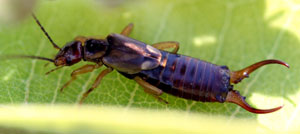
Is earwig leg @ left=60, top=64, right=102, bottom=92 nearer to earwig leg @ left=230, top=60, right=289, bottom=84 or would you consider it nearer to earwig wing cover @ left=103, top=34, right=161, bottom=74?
earwig wing cover @ left=103, top=34, right=161, bottom=74

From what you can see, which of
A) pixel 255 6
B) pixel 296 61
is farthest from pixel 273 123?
pixel 255 6

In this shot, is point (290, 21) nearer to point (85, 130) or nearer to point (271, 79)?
point (271, 79)

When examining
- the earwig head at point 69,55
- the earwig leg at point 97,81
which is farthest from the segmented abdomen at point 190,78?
the earwig head at point 69,55

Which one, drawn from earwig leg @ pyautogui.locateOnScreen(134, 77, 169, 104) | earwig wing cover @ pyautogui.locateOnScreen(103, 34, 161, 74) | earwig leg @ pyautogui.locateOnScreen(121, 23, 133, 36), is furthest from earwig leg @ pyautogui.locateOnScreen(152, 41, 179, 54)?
earwig leg @ pyautogui.locateOnScreen(134, 77, 169, 104)

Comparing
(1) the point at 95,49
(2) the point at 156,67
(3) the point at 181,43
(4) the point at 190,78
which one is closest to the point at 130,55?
(2) the point at 156,67

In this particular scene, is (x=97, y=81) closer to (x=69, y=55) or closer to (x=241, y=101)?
(x=69, y=55)

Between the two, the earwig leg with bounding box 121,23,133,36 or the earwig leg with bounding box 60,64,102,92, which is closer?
the earwig leg with bounding box 60,64,102,92
